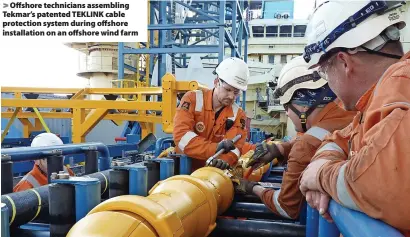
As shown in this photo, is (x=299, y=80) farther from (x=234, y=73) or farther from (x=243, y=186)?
(x=234, y=73)

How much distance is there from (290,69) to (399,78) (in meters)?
1.26

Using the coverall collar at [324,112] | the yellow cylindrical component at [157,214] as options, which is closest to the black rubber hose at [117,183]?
the yellow cylindrical component at [157,214]

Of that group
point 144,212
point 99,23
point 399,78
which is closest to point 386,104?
point 399,78

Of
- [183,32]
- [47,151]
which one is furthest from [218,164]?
[183,32]

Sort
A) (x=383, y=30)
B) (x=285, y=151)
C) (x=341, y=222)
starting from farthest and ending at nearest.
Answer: (x=285, y=151)
(x=383, y=30)
(x=341, y=222)

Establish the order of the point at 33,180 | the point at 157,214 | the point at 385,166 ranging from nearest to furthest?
the point at 385,166
the point at 157,214
the point at 33,180

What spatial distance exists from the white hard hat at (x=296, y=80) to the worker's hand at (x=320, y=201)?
95cm

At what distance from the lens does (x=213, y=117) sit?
3.02m

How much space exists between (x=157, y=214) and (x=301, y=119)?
123 centimetres

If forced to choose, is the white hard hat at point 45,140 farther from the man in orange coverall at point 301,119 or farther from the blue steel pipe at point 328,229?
the blue steel pipe at point 328,229

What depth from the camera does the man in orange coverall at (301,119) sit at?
5.82 ft

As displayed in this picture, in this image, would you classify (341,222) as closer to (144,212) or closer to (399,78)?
(399,78)

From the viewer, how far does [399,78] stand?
0.78m

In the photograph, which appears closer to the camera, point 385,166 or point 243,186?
point 385,166
